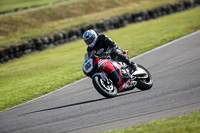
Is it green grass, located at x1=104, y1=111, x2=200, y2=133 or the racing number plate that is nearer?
green grass, located at x1=104, y1=111, x2=200, y2=133

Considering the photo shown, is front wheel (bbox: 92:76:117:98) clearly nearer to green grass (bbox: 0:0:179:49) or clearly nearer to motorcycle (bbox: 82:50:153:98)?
motorcycle (bbox: 82:50:153:98)

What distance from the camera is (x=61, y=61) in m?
17.5

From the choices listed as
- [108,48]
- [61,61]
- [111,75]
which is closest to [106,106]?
[111,75]

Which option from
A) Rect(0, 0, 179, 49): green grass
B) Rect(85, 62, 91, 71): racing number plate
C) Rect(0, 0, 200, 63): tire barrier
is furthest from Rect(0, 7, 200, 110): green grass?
Rect(85, 62, 91, 71): racing number plate

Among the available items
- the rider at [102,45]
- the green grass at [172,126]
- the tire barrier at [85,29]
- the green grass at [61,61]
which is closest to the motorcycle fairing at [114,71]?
the rider at [102,45]

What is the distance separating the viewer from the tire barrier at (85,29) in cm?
2012

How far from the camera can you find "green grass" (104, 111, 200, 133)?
18.1ft

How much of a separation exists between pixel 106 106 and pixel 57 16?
1903cm

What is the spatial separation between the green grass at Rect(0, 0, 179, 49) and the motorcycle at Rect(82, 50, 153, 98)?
12.5 m

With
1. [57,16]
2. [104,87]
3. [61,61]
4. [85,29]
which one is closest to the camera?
[104,87]

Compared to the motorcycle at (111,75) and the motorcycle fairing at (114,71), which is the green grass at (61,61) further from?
the motorcycle fairing at (114,71)

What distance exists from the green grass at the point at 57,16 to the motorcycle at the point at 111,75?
12.5m

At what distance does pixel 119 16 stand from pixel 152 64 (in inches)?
518

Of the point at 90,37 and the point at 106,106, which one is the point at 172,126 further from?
the point at 90,37
